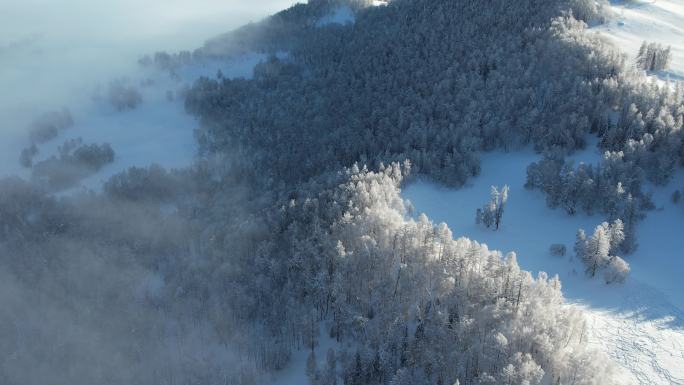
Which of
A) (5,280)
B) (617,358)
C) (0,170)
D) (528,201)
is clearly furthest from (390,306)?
(0,170)

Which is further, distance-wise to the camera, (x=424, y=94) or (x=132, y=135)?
(x=132, y=135)

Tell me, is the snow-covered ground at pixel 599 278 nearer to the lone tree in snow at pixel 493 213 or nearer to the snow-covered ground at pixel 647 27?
the lone tree in snow at pixel 493 213

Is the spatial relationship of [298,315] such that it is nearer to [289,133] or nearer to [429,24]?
[289,133]

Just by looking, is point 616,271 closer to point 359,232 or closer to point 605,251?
point 605,251

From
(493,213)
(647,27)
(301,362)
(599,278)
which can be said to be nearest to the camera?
(599,278)

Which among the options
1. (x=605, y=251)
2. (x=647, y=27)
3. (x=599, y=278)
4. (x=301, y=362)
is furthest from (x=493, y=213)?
(x=647, y=27)

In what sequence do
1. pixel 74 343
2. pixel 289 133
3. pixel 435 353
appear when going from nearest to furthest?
pixel 435 353, pixel 74 343, pixel 289 133
